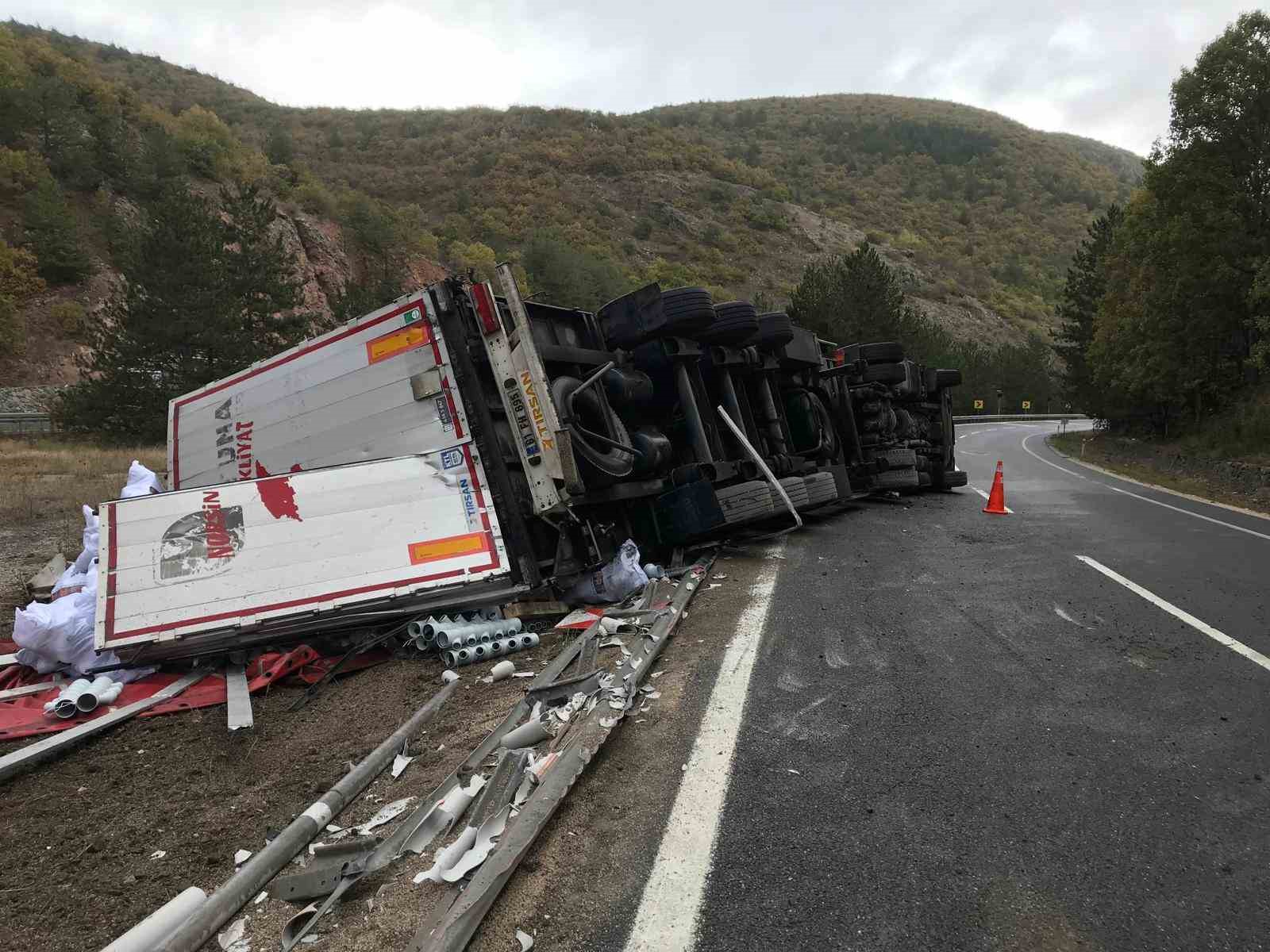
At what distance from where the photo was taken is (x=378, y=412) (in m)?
5.59

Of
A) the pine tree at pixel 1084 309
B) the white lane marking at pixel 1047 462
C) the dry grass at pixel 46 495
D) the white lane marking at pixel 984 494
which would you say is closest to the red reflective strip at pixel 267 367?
the dry grass at pixel 46 495

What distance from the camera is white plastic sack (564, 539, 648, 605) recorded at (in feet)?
18.4

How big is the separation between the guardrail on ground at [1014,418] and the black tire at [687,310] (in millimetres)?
52182

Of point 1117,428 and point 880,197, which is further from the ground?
point 880,197

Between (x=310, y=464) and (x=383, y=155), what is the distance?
84.7 meters

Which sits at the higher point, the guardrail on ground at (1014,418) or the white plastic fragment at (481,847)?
the white plastic fragment at (481,847)

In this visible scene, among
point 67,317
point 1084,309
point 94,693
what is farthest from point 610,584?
point 67,317

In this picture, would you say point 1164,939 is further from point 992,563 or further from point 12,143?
point 12,143

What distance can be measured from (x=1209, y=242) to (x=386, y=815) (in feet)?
85.3

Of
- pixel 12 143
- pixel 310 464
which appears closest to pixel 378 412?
pixel 310 464

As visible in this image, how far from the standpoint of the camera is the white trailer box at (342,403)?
211 inches

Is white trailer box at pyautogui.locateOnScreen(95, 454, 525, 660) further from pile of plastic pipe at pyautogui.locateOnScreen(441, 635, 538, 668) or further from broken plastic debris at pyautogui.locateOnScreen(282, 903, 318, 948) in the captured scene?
broken plastic debris at pyautogui.locateOnScreen(282, 903, 318, 948)

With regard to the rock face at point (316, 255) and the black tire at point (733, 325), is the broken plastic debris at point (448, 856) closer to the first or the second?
the black tire at point (733, 325)

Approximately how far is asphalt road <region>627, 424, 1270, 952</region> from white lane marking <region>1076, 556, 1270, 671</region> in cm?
4
